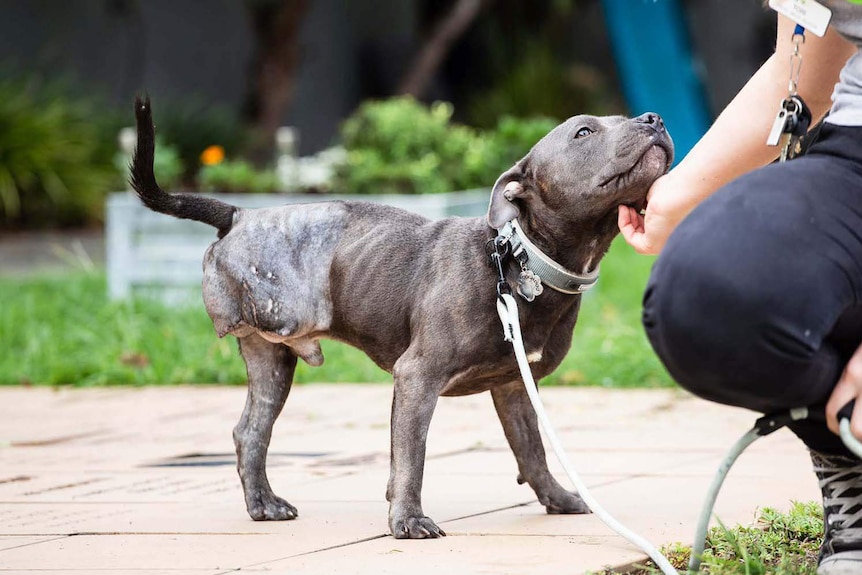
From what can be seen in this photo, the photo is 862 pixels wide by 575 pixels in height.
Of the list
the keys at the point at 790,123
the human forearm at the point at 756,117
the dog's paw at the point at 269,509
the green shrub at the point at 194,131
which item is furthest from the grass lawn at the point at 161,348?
the green shrub at the point at 194,131

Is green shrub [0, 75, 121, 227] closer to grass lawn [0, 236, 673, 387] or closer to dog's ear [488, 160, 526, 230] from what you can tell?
grass lawn [0, 236, 673, 387]

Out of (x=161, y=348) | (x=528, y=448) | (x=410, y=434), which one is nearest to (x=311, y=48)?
(x=161, y=348)

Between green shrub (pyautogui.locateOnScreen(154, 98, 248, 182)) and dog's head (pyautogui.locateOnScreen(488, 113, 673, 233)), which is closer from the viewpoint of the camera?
dog's head (pyautogui.locateOnScreen(488, 113, 673, 233))

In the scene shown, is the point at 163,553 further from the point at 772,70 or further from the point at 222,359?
the point at 222,359

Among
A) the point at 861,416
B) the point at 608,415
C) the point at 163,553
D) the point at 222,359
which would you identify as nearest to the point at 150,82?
the point at 222,359

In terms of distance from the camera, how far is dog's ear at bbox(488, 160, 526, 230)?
304 cm

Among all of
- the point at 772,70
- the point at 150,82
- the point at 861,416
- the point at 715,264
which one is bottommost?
the point at 861,416

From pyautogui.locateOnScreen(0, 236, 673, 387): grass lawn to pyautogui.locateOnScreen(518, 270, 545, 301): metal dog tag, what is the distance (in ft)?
9.04

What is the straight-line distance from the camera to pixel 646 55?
45.3 ft

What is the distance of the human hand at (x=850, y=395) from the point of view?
217cm

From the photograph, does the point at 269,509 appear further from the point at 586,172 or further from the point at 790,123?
the point at 790,123

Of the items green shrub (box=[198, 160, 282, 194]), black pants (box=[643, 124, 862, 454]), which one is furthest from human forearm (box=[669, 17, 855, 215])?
green shrub (box=[198, 160, 282, 194])

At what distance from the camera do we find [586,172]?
2.96 m

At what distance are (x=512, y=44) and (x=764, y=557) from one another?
15.2 meters
